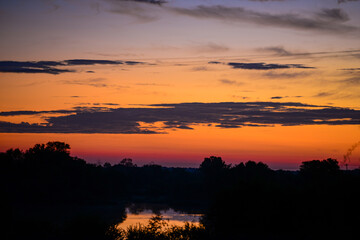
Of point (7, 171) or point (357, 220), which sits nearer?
point (357, 220)

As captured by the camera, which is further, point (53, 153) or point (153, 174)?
point (153, 174)

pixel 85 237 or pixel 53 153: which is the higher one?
pixel 53 153

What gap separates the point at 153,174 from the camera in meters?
155

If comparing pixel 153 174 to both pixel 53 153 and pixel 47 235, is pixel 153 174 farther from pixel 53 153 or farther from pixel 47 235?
pixel 47 235

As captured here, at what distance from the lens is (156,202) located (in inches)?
4149

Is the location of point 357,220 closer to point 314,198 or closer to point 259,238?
point 314,198

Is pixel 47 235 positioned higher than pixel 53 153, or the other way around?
pixel 53 153

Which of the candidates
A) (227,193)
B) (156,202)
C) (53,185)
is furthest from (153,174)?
(227,193)

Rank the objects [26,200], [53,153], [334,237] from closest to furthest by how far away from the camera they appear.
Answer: [334,237] → [26,200] → [53,153]

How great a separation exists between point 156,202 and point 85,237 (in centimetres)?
7388

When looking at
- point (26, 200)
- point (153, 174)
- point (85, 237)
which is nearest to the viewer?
point (85, 237)

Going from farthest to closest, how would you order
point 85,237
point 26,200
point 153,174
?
point 153,174 < point 26,200 < point 85,237

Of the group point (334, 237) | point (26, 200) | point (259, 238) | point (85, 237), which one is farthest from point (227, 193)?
point (26, 200)

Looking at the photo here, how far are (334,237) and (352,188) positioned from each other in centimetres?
462
